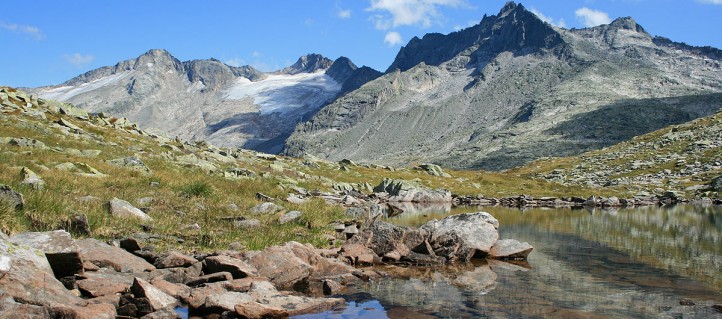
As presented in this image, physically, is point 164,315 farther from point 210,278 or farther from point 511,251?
point 511,251

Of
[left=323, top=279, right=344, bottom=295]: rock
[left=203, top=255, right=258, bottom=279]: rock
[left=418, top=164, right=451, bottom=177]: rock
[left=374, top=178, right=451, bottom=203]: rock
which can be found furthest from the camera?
[left=418, top=164, right=451, bottom=177]: rock

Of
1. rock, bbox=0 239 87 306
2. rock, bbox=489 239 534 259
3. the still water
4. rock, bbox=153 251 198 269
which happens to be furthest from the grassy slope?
rock, bbox=489 239 534 259

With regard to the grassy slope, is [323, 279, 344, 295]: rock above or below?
below

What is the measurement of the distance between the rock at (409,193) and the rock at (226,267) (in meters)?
37.2

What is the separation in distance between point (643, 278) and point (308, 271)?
358 inches

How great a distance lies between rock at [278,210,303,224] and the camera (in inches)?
746

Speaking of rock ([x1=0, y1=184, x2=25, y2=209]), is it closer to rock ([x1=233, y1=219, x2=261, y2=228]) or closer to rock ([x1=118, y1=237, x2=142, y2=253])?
rock ([x1=118, y1=237, x2=142, y2=253])

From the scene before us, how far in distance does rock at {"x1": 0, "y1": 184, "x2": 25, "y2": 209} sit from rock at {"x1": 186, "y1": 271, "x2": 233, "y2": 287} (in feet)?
→ 14.6

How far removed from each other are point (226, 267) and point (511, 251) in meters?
10.6

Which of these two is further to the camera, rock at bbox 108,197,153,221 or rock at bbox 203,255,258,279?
rock at bbox 108,197,153,221

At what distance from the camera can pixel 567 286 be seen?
13336 mm

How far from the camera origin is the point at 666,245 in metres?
22.1

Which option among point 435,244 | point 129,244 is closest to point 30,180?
point 129,244

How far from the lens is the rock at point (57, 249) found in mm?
9008
